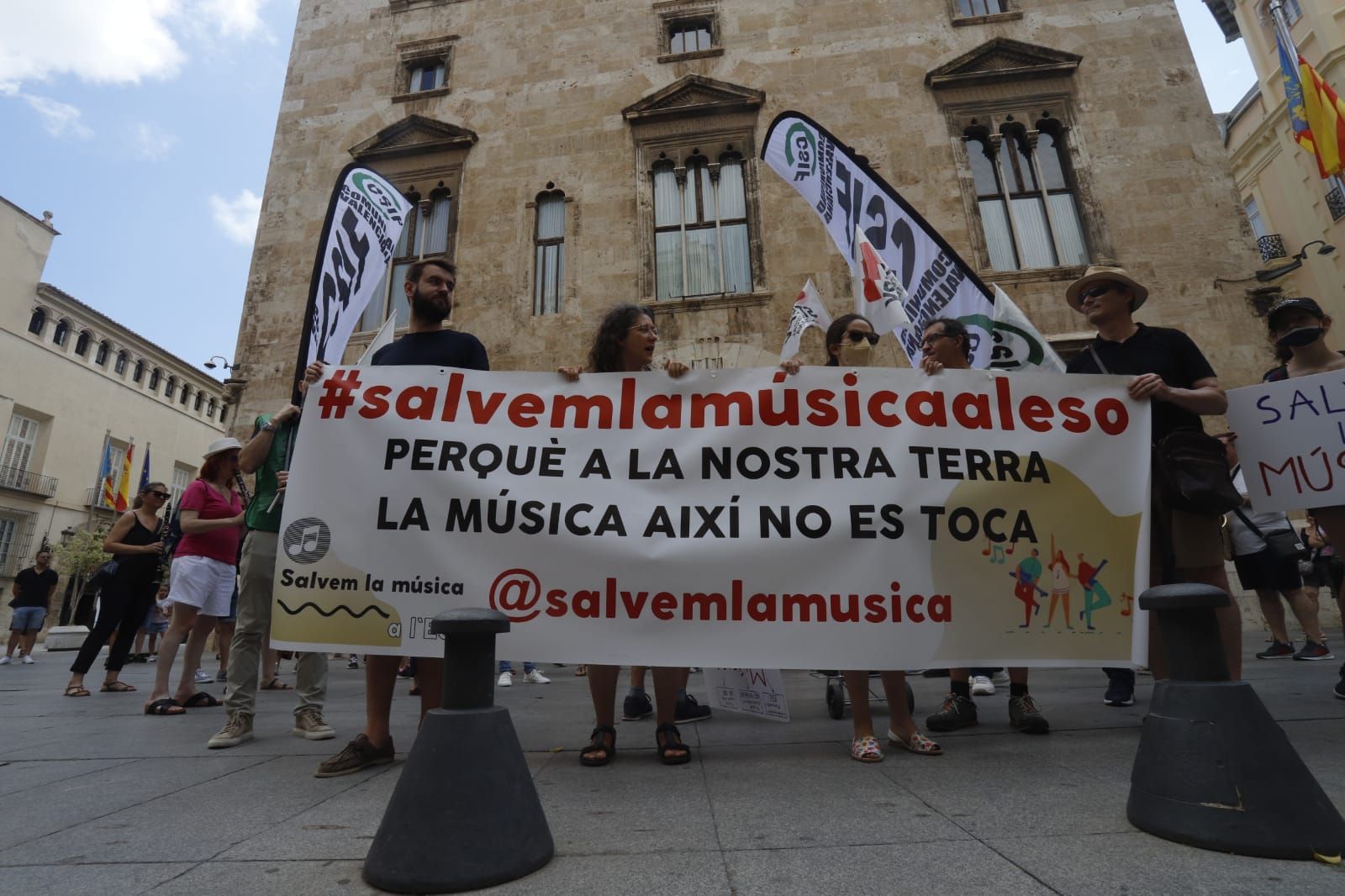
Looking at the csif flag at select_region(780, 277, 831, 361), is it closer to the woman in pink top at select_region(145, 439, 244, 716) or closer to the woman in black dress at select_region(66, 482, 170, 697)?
the woman in pink top at select_region(145, 439, 244, 716)

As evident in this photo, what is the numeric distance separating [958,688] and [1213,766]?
1879 mm

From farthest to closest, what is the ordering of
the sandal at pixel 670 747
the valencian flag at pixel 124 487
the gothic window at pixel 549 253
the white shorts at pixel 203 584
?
the valencian flag at pixel 124 487
the gothic window at pixel 549 253
the white shorts at pixel 203 584
the sandal at pixel 670 747

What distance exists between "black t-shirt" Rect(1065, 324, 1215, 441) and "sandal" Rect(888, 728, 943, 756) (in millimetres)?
1848

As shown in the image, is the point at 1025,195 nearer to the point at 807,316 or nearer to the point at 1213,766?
the point at 807,316

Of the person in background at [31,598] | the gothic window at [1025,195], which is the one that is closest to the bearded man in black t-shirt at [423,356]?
the gothic window at [1025,195]

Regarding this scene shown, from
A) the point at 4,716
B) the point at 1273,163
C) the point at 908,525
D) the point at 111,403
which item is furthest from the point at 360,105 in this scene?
the point at 111,403

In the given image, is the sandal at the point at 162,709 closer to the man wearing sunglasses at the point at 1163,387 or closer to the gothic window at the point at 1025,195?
the man wearing sunglasses at the point at 1163,387

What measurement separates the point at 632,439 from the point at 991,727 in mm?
2332

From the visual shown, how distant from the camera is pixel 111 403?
108 ft

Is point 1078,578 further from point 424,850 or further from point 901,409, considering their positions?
point 424,850

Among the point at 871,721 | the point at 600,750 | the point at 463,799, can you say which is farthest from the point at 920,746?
the point at 463,799

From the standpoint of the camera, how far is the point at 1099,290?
346cm

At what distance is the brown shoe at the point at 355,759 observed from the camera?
2.60 m

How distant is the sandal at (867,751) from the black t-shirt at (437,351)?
238 cm
